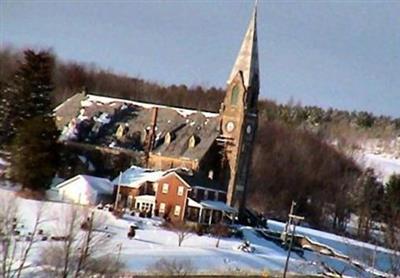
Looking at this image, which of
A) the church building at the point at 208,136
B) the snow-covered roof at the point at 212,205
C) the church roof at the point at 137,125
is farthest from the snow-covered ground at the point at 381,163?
the snow-covered roof at the point at 212,205

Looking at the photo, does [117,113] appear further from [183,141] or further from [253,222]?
[253,222]

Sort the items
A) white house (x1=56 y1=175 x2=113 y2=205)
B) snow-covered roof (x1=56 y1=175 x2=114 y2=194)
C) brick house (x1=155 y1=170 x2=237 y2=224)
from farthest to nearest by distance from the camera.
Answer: snow-covered roof (x1=56 y1=175 x2=114 y2=194) → brick house (x1=155 y1=170 x2=237 y2=224) → white house (x1=56 y1=175 x2=113 y2=205)

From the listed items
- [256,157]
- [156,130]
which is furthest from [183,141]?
[256,157]

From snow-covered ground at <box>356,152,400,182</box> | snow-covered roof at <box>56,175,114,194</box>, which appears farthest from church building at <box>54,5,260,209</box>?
snow-covered ground at <box>356,152,400,182</box>

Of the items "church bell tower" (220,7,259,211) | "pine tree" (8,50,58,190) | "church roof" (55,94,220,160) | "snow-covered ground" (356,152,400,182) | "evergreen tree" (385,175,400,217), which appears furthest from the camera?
"snow-covered ground" (356,152,400,182)

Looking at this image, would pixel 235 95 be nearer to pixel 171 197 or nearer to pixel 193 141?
pixel 193 141

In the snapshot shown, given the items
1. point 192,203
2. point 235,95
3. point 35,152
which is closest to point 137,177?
point 192,203

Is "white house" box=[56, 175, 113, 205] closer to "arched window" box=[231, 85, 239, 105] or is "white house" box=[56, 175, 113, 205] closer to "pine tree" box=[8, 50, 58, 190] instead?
"pine tree" box=[8, 50, 58, 190]

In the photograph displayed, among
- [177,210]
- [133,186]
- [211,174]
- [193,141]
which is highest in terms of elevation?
[193,141]
